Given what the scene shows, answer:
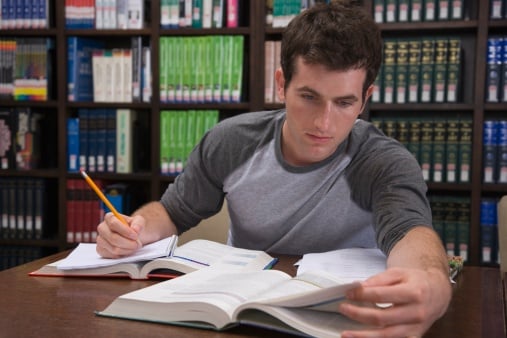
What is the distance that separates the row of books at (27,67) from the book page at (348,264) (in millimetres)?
2268

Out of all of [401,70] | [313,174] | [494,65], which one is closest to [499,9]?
[494,65]

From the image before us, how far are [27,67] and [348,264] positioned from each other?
7.99ft

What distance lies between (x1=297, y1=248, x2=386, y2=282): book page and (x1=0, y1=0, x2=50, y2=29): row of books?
2342 mm

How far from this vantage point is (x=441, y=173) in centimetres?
274

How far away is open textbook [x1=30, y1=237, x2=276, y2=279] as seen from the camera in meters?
1.10

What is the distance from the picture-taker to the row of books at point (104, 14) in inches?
115

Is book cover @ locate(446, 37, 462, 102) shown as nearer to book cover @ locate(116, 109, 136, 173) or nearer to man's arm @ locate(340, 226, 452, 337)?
book cover @ locate(116, 109, 136, 173)

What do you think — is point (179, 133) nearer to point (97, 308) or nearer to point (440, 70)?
point (440, 70)

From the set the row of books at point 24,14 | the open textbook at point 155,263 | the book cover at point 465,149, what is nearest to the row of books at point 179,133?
the row of books at point 24,14

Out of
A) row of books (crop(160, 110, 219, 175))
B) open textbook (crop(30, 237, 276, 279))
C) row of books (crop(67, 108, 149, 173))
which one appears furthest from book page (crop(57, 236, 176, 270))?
row of books (crop(67, 108, 149, 173))

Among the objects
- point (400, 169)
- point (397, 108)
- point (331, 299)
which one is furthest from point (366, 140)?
point (397, 108)

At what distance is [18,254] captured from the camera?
10.3ft

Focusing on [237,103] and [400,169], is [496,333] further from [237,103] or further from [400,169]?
[237,103]

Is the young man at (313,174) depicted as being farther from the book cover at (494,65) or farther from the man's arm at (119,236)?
the book cover at (494,65)
